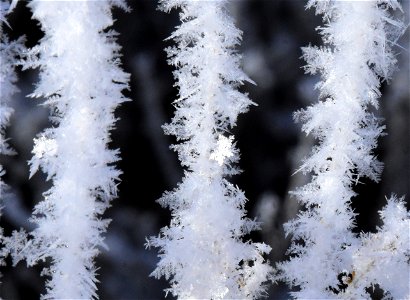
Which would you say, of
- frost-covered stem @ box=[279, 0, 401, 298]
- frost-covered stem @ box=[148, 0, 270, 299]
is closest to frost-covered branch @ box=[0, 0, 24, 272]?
frost-covered stem @ box=[148, 0, 270, 299]

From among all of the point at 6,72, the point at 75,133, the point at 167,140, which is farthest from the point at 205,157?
the point at 6,72

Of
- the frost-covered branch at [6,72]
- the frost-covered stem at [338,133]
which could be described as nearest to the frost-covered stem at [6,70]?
the frost-covered branch at [6,72]

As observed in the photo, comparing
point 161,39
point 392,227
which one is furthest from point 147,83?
point 392,227

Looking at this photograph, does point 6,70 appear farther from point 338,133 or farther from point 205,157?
point 338,133

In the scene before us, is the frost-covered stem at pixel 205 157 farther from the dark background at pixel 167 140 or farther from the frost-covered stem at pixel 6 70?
the frost-covered stem at pixel 6 70

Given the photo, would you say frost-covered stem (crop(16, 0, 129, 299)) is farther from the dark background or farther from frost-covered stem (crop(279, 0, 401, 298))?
frost-covered stem (crop(279, 0, 401, 298))
